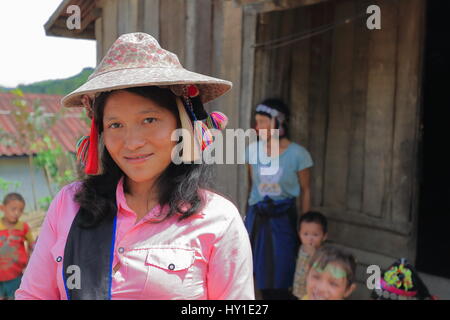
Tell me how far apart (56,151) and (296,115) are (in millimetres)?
6526

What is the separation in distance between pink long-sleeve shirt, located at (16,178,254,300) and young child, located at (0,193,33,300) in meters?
3.14

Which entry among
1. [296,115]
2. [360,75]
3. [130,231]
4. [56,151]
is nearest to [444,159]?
[360,75]

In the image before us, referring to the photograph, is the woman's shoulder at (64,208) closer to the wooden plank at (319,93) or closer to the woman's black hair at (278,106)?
the woman's black hair at (278,106)

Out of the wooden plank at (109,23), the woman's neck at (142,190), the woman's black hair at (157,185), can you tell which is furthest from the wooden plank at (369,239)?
the woman's neck at (142,190)

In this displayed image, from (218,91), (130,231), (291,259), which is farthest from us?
(291,259)

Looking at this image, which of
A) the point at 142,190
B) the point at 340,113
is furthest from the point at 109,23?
the point at 142,190

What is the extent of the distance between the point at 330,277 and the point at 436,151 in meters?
1.85

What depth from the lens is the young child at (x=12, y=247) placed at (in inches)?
164

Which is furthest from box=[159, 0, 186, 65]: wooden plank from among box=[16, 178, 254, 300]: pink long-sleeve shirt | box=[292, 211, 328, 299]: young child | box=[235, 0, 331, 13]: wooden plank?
box=[16, 178, 254, 300]: pink long-sleeve shirt

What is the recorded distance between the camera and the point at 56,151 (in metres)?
9.85

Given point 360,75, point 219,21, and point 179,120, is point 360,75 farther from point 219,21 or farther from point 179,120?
point 179,120

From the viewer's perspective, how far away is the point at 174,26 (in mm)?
3645

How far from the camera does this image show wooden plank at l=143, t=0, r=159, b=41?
392cm

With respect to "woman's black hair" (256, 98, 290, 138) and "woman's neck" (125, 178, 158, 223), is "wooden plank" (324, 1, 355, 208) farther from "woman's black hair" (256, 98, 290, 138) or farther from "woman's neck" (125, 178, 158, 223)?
"woman's neck" (125, 178, 158, 223)
